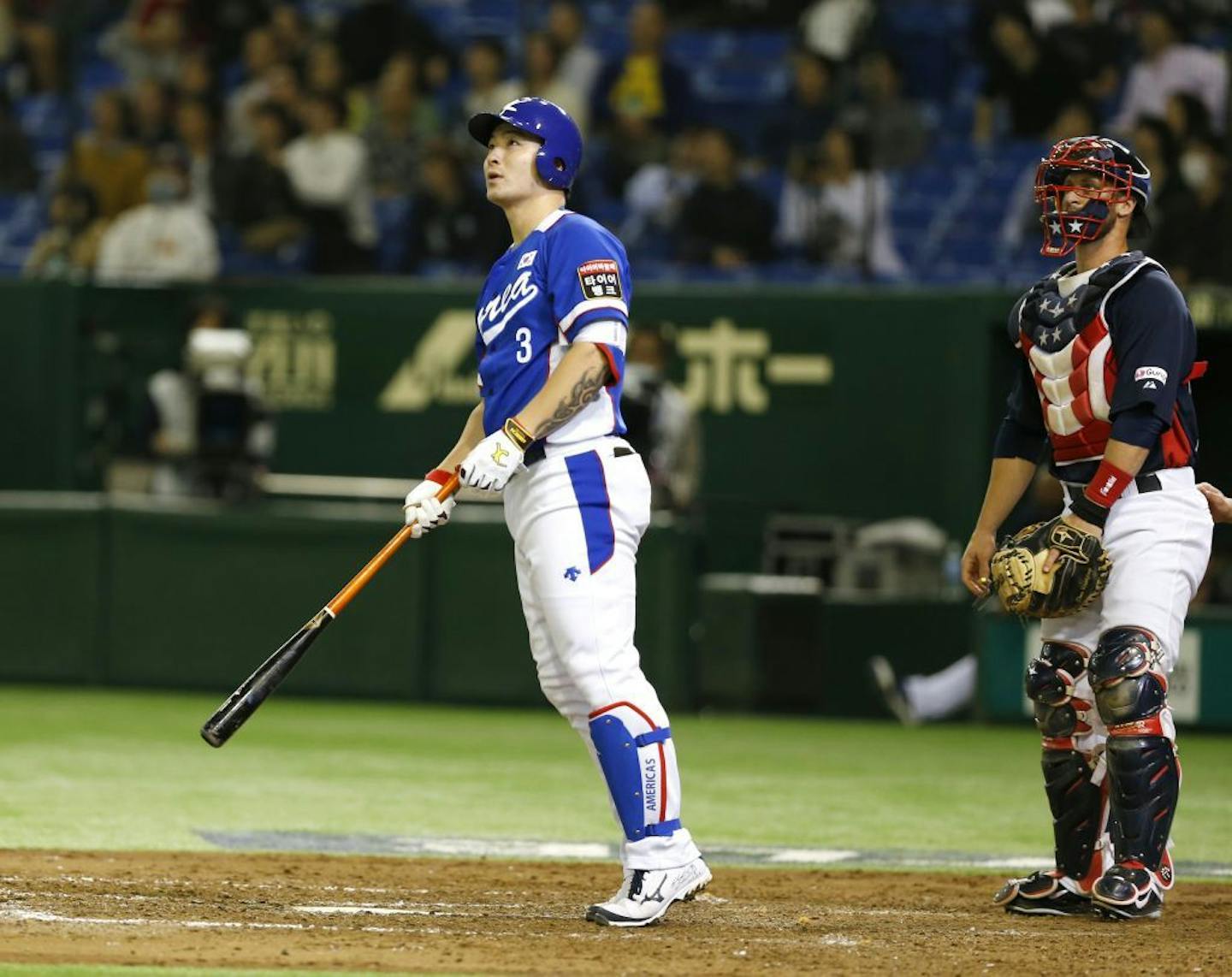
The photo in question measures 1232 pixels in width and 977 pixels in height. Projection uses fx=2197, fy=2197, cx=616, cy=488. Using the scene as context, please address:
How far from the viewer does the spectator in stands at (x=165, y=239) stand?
44.3 ft

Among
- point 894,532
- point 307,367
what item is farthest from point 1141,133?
point 307,367

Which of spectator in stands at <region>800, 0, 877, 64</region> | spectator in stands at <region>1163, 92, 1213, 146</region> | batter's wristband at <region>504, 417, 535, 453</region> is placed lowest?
batter's wristband at <region>504, 417, 535, 453</region>

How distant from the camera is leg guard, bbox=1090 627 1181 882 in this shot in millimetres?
5547

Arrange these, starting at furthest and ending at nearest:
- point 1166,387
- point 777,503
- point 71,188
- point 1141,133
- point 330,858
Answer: point 71,188 < point 777,503 < point 1141,133 < point 330,858 < point 1166,387

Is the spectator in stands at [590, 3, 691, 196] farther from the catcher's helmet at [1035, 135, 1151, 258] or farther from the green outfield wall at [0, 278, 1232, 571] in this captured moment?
the catcher's helmet at [1035, 135, 1151, 258]

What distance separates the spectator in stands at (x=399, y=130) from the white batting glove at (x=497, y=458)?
28.6 ft

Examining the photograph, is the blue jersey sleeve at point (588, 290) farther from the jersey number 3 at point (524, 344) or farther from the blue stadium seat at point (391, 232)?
the blue stadium seat at point (391, 232)

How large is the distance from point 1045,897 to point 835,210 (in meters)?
7.39

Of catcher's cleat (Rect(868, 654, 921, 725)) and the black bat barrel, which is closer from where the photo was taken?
the black bat barrel

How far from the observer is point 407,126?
14.0 m

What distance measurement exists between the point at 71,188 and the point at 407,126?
215cm

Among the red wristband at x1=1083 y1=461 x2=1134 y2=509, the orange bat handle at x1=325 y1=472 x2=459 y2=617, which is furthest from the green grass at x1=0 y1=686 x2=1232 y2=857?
the red wristband at x1=1083 y1=461 x2=1134 y2=509

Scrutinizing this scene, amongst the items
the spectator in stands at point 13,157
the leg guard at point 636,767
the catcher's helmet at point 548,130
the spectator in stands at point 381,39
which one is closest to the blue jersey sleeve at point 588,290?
the catcher's helmet at point 548,130

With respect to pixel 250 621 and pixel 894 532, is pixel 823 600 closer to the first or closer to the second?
pixel 894 532
